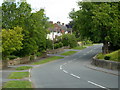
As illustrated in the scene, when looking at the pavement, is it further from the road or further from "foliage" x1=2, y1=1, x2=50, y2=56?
"foliage" x1=2, y1=1, x2=50, y2=56

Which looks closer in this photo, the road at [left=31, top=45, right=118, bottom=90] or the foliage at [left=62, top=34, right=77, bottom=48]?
the road at [left=31, top=45, right=118, bottom=90]

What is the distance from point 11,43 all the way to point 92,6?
18.2 metres

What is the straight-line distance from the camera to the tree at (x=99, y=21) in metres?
48.2

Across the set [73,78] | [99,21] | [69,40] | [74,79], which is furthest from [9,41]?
[69,40]

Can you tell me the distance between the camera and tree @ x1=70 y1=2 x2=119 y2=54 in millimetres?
48156

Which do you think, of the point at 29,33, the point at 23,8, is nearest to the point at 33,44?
the point at 29,33

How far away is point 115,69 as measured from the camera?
1208 inches

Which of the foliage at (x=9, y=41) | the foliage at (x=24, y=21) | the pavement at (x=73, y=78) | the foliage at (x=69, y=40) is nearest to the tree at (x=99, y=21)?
the foliage at (x=24, y=21)

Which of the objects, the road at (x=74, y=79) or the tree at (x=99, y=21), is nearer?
the road at (x=74, y=79)

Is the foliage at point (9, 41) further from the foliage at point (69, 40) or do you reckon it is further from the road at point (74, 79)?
the foliage at point (69, 40)

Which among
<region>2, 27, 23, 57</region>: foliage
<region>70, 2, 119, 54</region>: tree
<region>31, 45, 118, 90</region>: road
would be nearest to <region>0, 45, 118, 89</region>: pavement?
<region>31, 45, 118, 90</region>: road

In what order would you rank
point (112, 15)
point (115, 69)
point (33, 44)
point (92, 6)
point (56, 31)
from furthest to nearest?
1. point (56, 31)
2. point (33, 44)
3. point (92, 6)
4. point (112, 15)
5. point (115, 69)

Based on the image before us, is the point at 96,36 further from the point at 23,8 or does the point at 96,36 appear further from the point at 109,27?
the point at 23,8

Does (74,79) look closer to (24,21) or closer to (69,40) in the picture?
(24,21)
